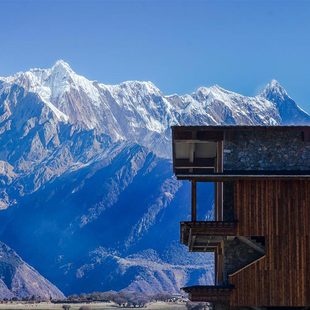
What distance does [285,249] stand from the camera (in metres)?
36.3

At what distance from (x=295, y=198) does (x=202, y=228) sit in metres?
3.81

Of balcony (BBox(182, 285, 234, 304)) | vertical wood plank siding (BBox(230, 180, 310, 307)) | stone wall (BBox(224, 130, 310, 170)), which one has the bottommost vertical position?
balcony (BBox(182, 285, 234, 304))

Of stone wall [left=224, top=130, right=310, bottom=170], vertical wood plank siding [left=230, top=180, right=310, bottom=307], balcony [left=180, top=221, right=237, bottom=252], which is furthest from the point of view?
stone wall [left=224, top=130, right=310, bottom=170]

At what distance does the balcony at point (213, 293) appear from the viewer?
36094mm

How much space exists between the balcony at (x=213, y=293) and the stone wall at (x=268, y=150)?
4.78 metres

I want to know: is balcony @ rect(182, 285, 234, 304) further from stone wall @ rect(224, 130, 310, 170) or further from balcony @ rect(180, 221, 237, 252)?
stone wall @ rect(224, 130, 310, 170)

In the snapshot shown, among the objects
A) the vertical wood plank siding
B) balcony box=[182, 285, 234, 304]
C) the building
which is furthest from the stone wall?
balcony box=[182, 285, 234, 304]

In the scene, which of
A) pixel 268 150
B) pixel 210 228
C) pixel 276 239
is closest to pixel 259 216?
pixel 276 239

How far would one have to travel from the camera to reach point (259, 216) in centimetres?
3650

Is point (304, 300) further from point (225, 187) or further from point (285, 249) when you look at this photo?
point (225, 187)

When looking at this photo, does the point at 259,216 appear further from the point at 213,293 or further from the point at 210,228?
the point at 213,293

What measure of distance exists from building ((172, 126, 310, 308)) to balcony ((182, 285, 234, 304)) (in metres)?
0.03

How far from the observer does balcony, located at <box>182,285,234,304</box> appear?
36094 millimetres

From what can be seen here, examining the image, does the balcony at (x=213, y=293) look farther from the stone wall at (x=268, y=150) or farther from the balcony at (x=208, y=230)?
the stone wall at (x=268, y=150)
